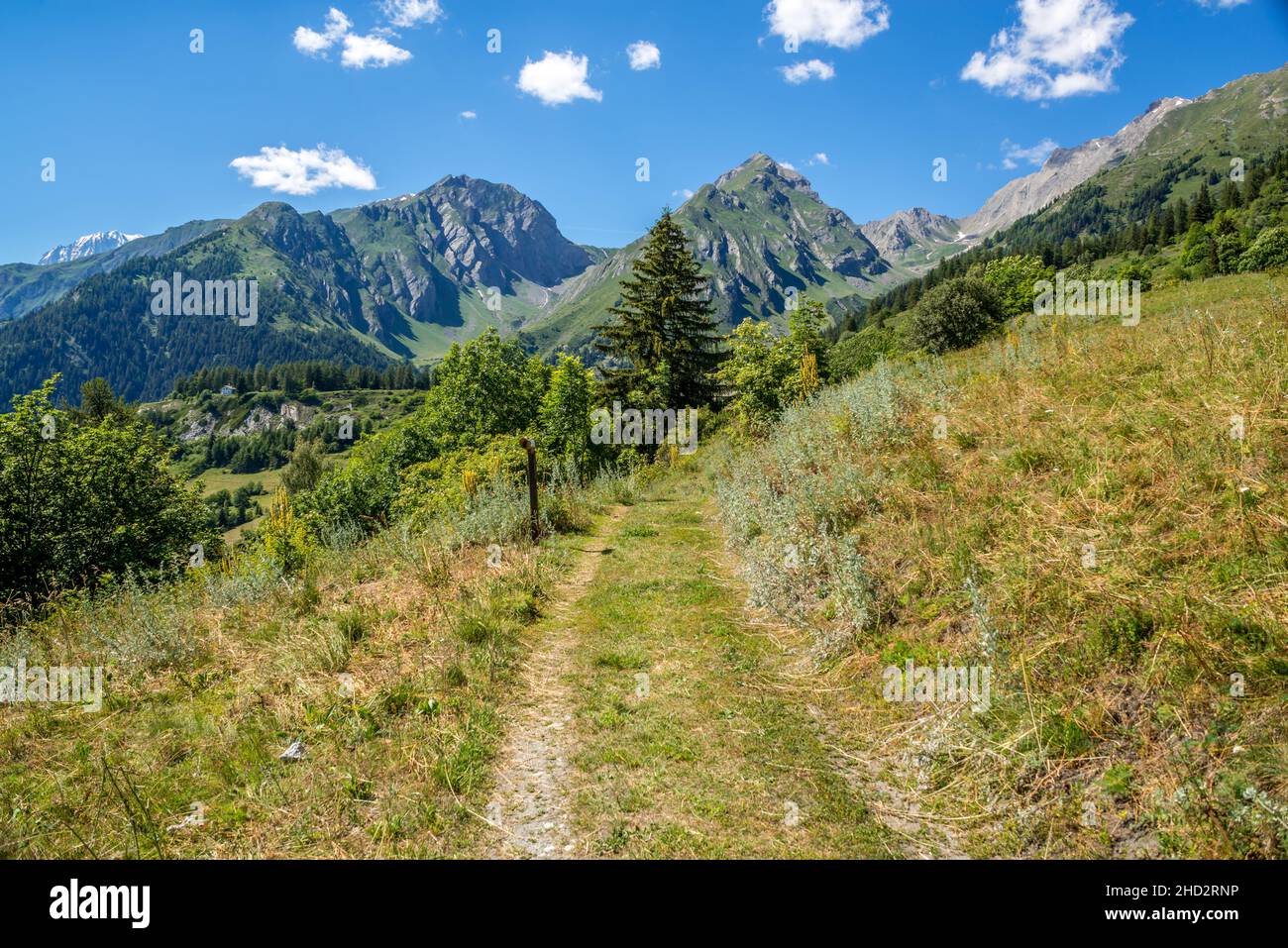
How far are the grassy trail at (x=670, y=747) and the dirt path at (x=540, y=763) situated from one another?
0.5 inches

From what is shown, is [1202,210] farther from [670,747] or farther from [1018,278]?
[670,747]

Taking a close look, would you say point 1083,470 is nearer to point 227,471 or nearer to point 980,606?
point 980,606

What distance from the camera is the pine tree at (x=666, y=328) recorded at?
35312 mm

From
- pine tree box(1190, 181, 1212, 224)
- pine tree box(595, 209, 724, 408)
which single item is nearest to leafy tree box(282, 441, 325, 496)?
pine tree box(595, 209, 724, 408)

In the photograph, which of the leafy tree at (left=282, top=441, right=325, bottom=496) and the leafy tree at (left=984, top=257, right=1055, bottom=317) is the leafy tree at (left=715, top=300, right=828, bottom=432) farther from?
the leafy tree at (left=282, top=441, right=325, bottom=496)

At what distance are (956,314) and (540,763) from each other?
4521 centimetres

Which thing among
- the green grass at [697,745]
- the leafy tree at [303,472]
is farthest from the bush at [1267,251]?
the leafy tree at [303,472]

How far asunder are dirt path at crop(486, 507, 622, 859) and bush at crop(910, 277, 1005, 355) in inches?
1480

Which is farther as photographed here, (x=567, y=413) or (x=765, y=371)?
(x=567, y=413)

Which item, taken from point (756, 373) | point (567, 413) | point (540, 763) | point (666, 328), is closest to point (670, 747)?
point (540, 763)

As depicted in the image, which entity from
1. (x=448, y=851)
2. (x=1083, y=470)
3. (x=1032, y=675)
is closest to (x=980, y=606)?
(x=1032, y=675)

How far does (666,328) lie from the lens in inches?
1444

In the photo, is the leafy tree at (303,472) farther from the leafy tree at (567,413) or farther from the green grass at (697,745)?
the green grass at (697,745)

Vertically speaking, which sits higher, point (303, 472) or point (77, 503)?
point (77, 503)
